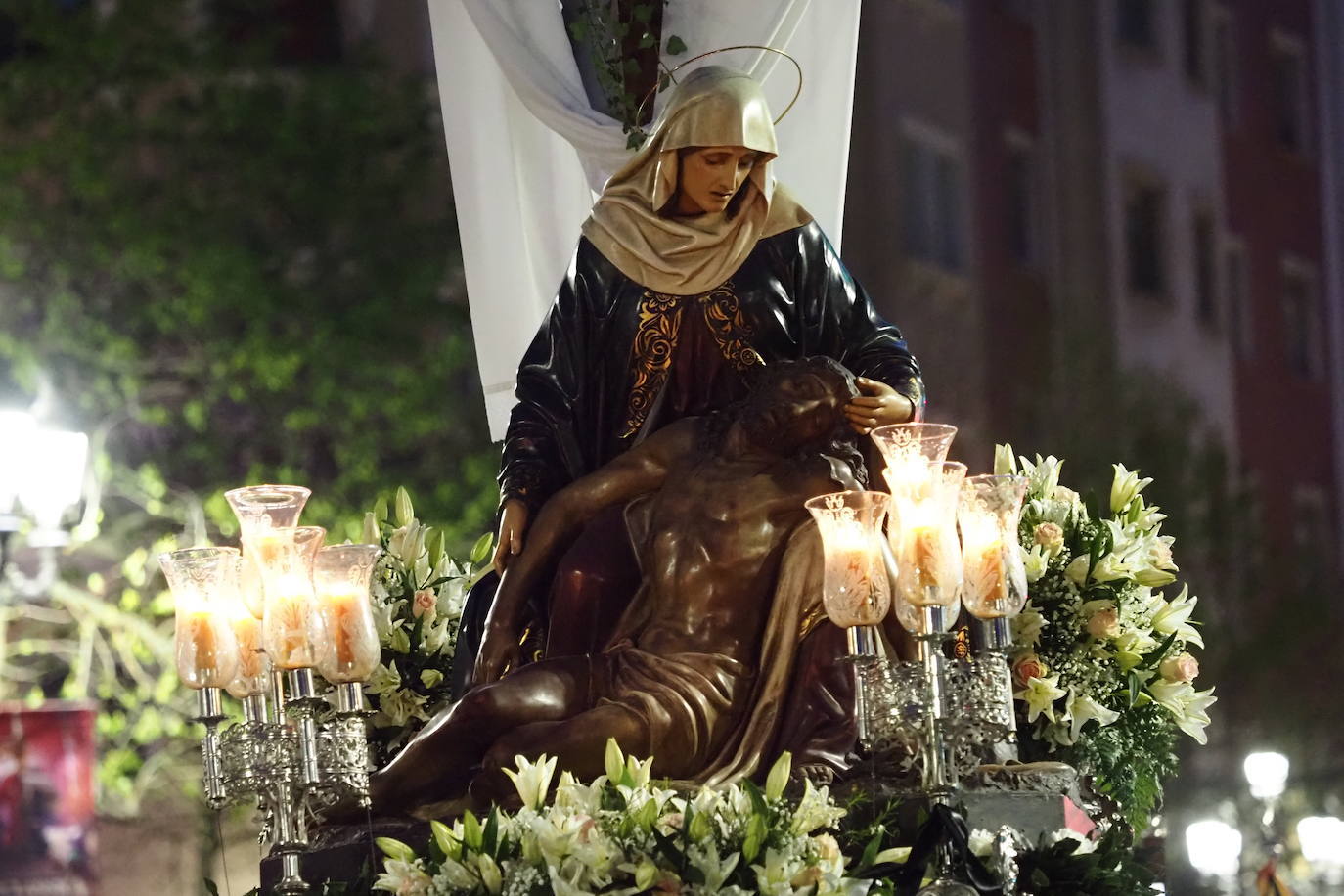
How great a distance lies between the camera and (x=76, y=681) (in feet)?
36.5

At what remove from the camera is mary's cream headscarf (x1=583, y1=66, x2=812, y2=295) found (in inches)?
213

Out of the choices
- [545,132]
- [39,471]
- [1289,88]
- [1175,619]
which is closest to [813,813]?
[1175,619]

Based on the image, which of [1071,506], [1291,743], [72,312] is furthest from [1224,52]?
[1071,506]

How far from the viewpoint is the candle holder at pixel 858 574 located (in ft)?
14.1

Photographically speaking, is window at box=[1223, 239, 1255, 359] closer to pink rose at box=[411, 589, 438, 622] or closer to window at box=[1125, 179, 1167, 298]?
window at box=[1125, 179, 1167, 298]

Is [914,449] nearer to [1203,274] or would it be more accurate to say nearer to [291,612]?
[291,612]

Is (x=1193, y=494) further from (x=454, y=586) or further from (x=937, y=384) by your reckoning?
(x=454, y=586)

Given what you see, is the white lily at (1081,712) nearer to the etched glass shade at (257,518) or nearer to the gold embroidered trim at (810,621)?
the gold embroidered trim at (810,621)

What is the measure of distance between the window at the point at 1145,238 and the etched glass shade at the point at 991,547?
9.54 m

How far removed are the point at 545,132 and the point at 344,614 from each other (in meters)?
2.88

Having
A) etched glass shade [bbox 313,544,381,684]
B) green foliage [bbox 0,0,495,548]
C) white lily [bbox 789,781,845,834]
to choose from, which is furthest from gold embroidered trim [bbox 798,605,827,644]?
green foliage [bbox 0,0,495,548]

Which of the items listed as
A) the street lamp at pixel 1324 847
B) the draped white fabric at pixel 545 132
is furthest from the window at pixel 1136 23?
the draped white fabric at pixel 545 132

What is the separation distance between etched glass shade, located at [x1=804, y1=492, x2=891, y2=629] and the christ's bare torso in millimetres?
574

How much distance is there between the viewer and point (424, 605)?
574 cm
